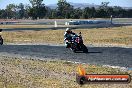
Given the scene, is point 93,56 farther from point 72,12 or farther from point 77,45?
point 72,12

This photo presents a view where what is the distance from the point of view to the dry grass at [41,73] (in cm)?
1376

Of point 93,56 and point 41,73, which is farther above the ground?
point 41,73

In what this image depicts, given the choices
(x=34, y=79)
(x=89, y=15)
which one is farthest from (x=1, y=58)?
(x=89, y=15)

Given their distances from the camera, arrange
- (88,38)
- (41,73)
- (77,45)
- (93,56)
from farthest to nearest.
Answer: (88,38), (77,45), (93,56), (41,73)

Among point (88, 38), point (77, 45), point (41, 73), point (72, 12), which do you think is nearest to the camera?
point (41, 73)

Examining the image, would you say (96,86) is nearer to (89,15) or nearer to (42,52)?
(42,52)

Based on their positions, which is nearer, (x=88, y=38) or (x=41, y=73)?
(x=41, y=73)

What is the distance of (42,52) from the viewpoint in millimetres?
25750

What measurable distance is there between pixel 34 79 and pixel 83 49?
10389 millimetres

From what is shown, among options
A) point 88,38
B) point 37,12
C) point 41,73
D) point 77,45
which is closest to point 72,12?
point 37,12

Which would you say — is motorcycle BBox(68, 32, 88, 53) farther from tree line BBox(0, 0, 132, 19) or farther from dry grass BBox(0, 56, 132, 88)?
tree line BBox(0, 0, 132, 19)

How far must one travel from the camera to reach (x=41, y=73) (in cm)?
1658

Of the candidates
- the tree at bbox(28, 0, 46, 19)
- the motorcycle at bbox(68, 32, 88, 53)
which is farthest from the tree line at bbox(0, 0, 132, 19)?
the motorcycle at bbox(68, 32, 88, 53)

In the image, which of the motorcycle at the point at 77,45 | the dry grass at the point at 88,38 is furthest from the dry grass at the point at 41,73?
the dry grass at the point at 88,38
